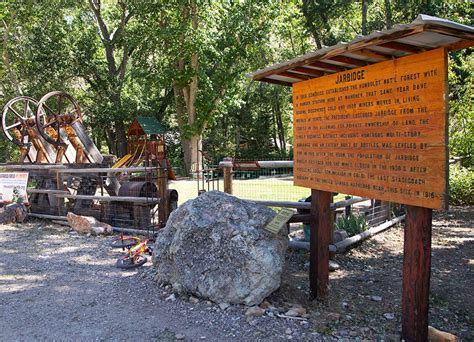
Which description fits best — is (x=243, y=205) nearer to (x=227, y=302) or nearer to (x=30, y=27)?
(x=227, y=302)

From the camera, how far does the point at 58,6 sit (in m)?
24.8

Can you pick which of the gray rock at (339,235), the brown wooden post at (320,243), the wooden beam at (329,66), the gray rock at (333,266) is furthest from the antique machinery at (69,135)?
the wooden beam at (329,66)

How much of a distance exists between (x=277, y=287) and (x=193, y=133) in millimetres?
19870

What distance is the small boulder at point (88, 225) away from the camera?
8438 mm

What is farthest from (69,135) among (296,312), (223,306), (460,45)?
(460,45)

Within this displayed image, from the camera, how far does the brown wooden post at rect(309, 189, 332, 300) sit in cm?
473

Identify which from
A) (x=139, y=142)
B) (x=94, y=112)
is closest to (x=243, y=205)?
(x=139, y=142)

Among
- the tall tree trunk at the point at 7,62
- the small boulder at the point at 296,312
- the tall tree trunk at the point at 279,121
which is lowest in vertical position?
the small boulder at the point at 296,312

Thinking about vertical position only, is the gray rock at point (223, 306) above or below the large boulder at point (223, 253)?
below

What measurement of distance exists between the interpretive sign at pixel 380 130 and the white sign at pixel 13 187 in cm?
805

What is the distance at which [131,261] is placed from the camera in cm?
618

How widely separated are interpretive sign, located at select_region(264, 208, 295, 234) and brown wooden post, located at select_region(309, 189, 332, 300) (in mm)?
313

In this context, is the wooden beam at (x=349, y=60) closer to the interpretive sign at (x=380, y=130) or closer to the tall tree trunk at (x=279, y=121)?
the interpretive sign at (x=380, y=130)

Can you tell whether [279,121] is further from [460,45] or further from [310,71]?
[460,45]
